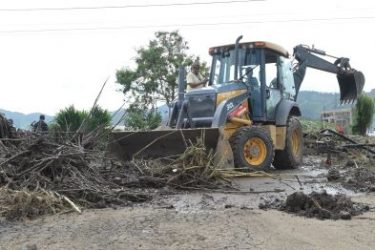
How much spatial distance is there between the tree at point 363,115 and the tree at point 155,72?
34.0ft

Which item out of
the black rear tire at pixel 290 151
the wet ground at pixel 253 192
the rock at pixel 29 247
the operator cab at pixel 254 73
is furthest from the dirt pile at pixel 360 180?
the rock at pixel 29 247

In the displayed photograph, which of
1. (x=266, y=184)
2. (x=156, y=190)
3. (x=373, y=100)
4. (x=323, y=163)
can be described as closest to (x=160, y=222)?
(x=156, y=190)

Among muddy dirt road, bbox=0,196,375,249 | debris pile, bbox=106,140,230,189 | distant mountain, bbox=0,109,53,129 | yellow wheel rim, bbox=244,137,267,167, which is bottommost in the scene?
muddy dirt road, bbox=0,196,375,249

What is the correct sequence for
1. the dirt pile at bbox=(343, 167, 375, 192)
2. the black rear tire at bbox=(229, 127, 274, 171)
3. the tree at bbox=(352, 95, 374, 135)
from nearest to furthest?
the dirt pile at bbox=(343, 167, 375, 192) → the black rear tire at bbox=(229, 127, 274, 171) → the tree at bbox=(352, 95, 374, 135)

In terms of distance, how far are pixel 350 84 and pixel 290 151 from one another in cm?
411

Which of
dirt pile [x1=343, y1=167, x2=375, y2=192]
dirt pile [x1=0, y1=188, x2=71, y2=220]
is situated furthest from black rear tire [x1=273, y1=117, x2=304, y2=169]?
dirt pile [x1=0, y1=188, x2=71, y2=220]

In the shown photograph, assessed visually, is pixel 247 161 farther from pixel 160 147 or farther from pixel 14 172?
pixel 14 172

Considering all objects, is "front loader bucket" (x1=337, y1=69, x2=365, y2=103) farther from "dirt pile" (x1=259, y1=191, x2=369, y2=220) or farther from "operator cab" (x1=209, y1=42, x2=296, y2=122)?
"dirt pile" (x1=259, y1=191, x2=369, y2=220)

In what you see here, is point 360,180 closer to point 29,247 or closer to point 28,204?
point 28,204

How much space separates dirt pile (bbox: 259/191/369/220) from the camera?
23.1 feet

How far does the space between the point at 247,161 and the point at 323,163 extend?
13.0ft

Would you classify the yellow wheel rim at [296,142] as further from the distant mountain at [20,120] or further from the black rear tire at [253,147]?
the distant mountain at [20,120]

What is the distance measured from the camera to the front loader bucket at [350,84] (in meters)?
16.0

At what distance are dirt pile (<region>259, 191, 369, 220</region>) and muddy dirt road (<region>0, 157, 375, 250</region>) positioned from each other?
0.15 metres
